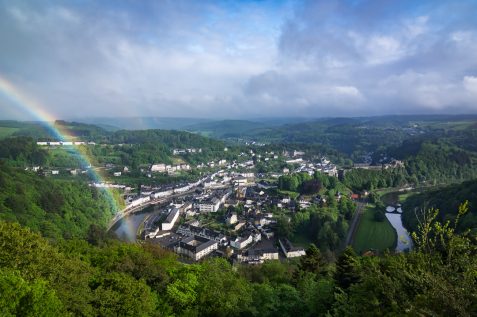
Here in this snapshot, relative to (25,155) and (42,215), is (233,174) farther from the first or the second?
(42,215)

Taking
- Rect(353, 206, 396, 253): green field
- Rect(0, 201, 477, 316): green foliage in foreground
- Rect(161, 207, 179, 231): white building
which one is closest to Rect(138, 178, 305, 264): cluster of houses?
Rect(161, 207, 179, 231): white building

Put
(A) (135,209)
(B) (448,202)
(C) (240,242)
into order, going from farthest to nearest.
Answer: (A) (135,209) → (B) (448,202) → (C) (240,242)

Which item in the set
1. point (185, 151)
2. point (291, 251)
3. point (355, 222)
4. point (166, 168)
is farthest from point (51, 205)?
point (185, 151)

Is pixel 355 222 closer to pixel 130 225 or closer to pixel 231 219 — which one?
pixel 231 219

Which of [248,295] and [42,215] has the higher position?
[248,295]

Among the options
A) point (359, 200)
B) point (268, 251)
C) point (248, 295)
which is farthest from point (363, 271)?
point (359, 200)

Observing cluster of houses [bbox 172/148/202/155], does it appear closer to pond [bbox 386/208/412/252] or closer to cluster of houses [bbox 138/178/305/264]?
cluster of houses [bbox 138/178/305/264]
